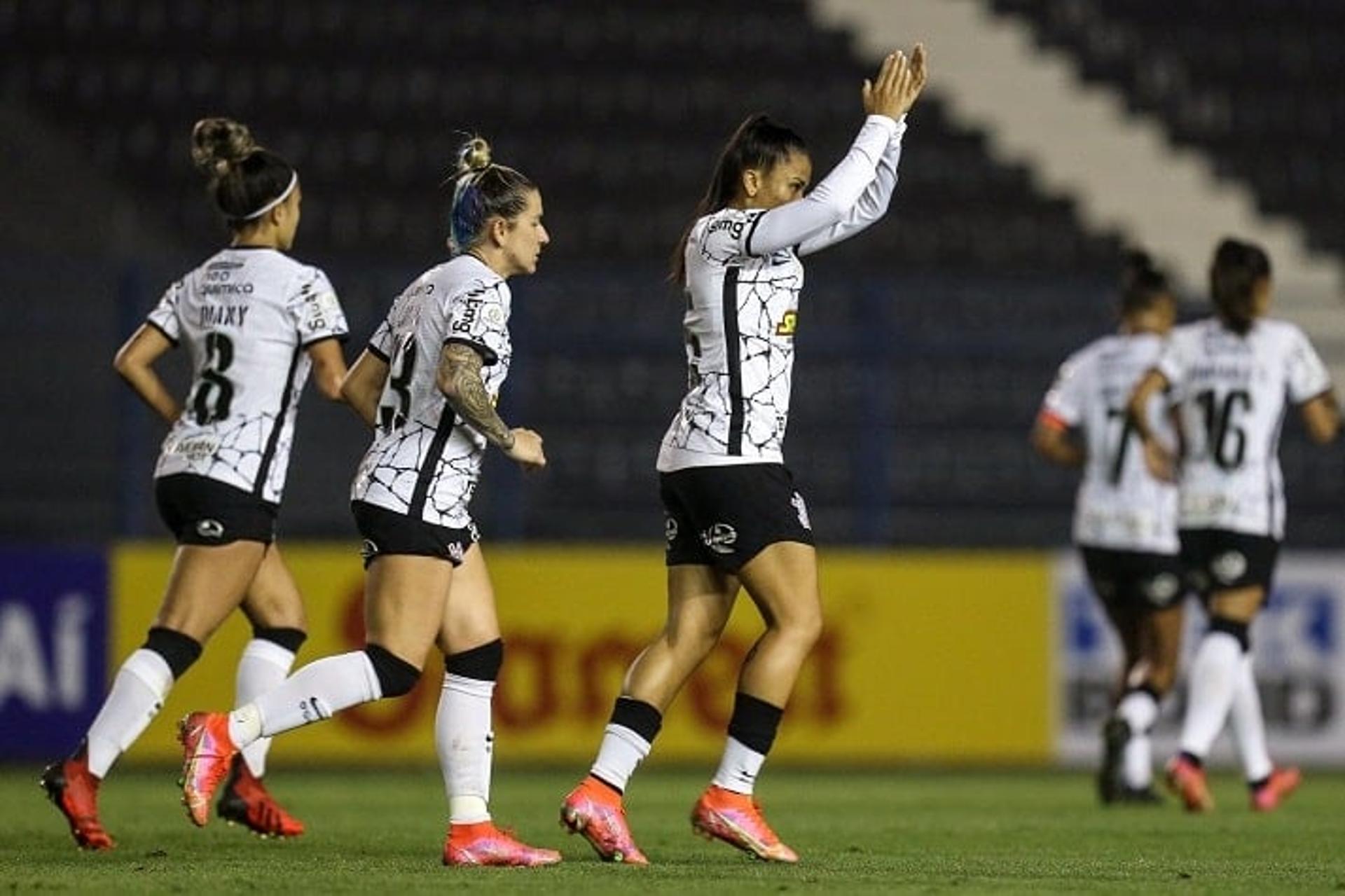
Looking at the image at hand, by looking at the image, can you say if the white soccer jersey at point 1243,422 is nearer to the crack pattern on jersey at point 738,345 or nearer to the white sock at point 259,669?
the crack pattern on jersey at point 738,345

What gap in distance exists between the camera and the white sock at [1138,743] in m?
10.2

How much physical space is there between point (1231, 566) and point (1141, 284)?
3.88 feet

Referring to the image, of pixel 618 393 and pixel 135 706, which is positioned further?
pixel 618 393

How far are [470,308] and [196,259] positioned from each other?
309 inches

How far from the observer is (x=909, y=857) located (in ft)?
24.5

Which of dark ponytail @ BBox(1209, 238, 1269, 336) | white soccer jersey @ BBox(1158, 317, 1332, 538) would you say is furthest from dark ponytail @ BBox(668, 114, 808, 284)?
white soccer jersey @ BBox(1158, 317, 1332, 538)

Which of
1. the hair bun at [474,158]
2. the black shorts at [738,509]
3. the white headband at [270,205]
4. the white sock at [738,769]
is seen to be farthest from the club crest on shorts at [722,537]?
the white headband at [270,205]

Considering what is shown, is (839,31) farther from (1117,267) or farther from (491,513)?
(491,513)

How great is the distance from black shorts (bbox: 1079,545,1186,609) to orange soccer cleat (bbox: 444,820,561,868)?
419 centimetres

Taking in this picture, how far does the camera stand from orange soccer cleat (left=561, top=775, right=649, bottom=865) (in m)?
6.80

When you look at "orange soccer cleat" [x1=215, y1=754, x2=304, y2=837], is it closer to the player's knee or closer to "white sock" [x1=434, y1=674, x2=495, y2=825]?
"white sock" [x1=434, y1=674, x2=495, y2=825]

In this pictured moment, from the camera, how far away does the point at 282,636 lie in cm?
807

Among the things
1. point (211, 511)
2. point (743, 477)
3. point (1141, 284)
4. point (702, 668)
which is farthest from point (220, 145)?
point (702, 668)

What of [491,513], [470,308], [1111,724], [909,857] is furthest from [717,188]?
[491,513]
